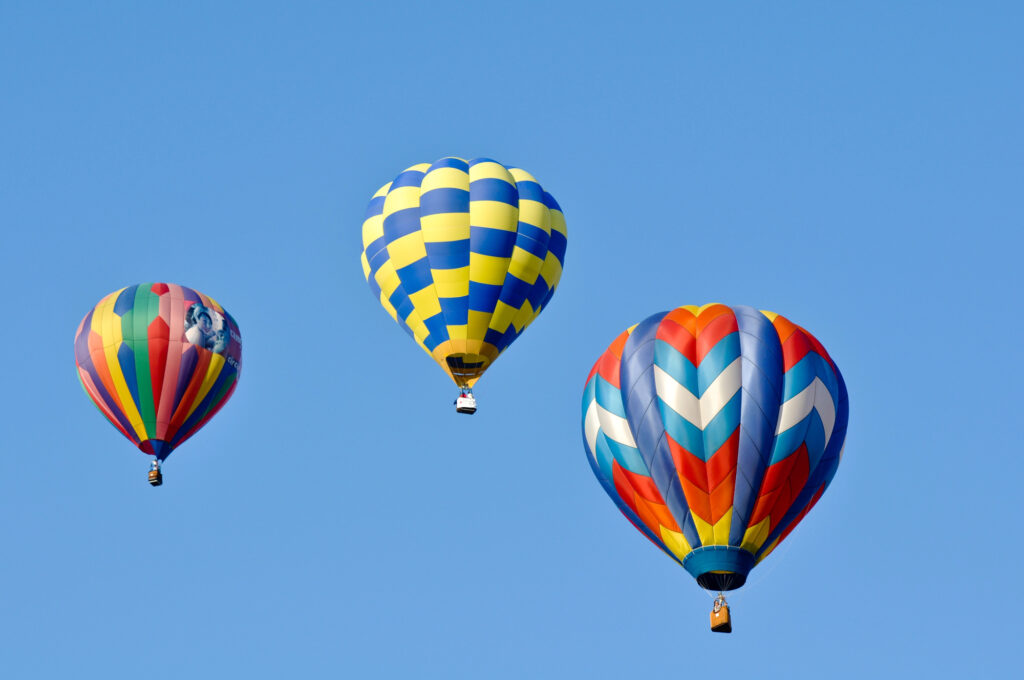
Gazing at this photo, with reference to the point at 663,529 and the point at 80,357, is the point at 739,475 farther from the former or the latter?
the point at 80,357

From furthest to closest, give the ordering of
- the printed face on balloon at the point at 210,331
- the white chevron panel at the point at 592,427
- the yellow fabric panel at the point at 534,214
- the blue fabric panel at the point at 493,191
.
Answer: the printed face on balloon at the point at 210,331
the yellow fabric panel at the point at 534,214
the blue fabric panel at the point at 493,191
the white chevron panel at the point at 592,427

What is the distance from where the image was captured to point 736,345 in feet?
108

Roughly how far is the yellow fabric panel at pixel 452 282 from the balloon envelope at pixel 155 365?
3.81 m

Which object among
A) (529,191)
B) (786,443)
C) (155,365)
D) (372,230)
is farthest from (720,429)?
(155,365)

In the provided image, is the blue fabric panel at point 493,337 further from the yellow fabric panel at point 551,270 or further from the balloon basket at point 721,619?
the balloon basket at point 721,619

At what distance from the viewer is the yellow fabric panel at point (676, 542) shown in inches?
1283

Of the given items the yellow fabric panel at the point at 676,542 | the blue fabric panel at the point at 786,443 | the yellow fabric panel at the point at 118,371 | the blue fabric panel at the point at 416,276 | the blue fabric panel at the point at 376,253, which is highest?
the blue fabric panel at the point at 376,253

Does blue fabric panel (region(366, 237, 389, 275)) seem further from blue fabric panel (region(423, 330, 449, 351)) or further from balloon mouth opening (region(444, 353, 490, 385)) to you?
balloon mouth opening (region(444, 353, 490, 385))

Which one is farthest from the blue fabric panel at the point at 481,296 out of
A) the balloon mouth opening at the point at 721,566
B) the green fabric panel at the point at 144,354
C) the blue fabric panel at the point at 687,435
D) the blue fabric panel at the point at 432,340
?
the balloon mouth opening at the point at 721,566

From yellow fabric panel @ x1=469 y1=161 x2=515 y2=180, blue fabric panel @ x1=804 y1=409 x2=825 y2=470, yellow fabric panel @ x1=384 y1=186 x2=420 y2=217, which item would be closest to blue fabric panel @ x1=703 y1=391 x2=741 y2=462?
blue fabric panel @ x1=804 y1=409 x2=825 y2=470

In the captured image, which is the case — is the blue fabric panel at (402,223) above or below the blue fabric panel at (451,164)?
below

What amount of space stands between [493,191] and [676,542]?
303 inches

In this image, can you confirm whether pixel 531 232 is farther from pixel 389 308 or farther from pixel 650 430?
pixel 650 430

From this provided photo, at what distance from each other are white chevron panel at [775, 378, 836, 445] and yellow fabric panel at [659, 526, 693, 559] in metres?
1.97
